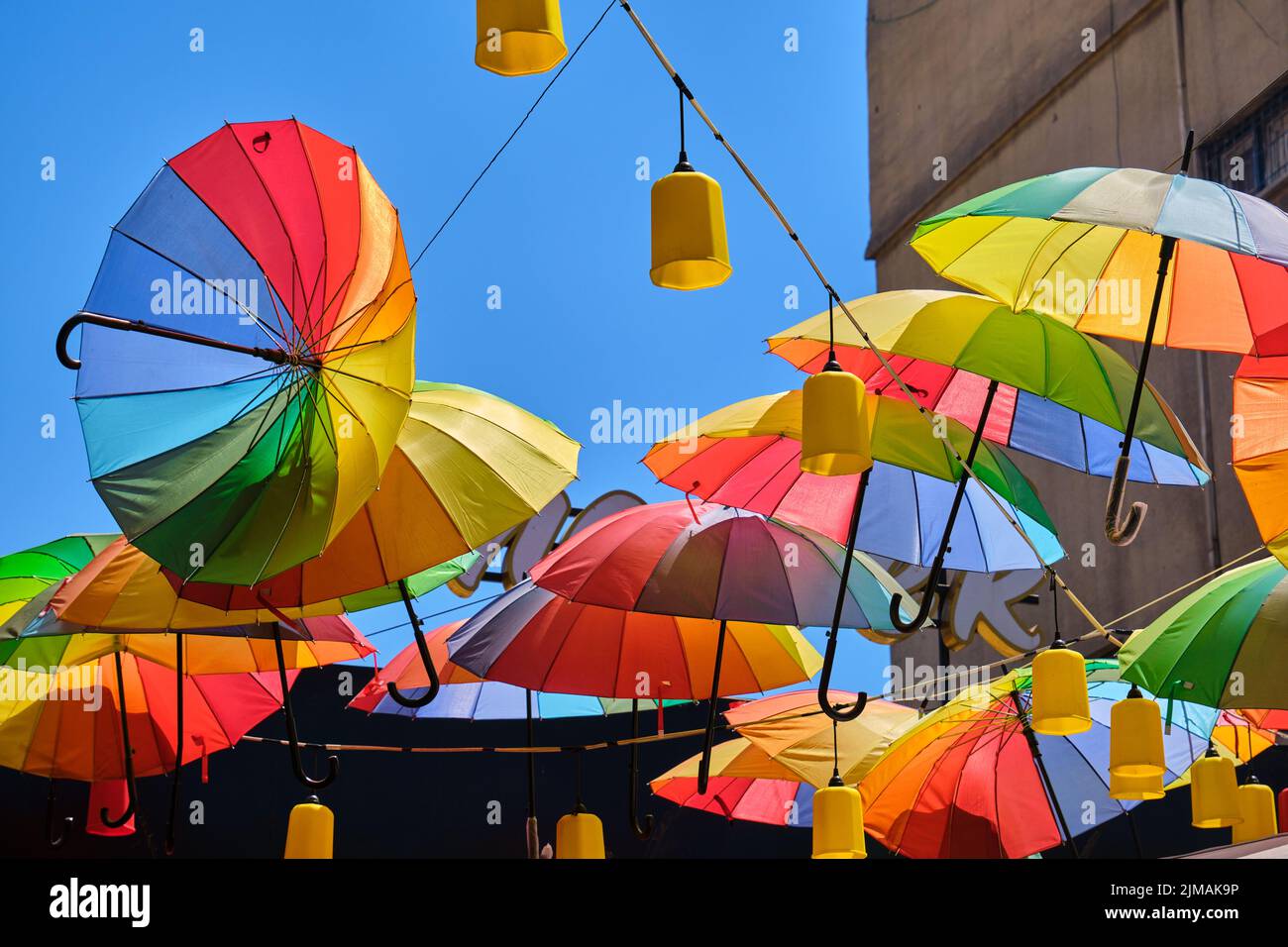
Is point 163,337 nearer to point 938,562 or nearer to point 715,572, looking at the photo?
point 715,572

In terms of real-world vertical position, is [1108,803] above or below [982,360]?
below

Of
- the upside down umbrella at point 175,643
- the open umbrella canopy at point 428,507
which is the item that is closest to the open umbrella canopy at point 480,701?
the upside down umbrella at point 175,643

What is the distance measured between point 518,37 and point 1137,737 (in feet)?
11.9

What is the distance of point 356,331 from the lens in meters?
4.77

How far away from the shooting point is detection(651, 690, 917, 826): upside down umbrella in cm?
769

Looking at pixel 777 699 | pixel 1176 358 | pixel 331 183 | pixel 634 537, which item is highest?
pixel 1176 358

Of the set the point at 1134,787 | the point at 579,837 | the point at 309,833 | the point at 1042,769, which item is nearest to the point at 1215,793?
the point at 1042,769

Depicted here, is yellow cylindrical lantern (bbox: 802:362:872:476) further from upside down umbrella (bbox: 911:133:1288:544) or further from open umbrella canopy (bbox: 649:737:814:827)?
open umbrella canopy (bbox: 649:737:814:827)

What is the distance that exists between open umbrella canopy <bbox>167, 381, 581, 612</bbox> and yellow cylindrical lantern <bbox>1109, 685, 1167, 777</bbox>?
2.35 meters

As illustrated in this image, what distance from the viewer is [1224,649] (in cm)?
588

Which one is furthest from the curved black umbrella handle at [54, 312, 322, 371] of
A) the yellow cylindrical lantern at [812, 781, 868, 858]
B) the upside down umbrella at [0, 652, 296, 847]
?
the upside down umbrella at [0, 652, 296, 847]

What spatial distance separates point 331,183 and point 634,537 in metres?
2.17
